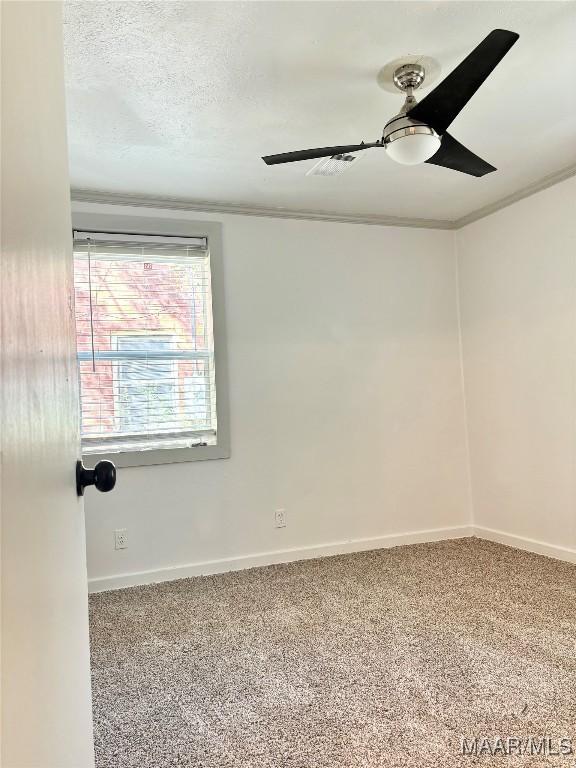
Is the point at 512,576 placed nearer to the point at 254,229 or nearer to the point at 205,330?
the point at 205,330

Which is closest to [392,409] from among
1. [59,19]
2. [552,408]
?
[552,408]

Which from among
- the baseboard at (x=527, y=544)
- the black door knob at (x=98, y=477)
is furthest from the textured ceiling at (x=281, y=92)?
the baseboard at (x=527, y=544)

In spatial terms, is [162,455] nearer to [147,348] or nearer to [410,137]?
[147,348]

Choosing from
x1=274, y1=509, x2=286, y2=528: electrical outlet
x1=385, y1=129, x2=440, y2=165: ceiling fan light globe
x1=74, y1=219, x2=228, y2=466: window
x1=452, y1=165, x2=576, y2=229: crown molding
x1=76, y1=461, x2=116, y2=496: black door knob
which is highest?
x1=452, y1=165, x2=576, y2=229: crown molding

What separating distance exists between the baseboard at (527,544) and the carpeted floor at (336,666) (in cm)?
15

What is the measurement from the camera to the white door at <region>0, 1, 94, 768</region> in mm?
449

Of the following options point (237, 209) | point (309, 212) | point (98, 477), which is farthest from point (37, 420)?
point (309, 212)

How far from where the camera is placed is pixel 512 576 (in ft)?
9.80

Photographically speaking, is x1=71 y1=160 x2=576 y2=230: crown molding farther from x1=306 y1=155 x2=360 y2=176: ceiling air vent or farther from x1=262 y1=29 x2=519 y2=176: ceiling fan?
x1=262 y1=29 x2=519 y2=176: ceiling fan

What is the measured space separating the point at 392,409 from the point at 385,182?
1.55 metres

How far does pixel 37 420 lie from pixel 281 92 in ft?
6.96

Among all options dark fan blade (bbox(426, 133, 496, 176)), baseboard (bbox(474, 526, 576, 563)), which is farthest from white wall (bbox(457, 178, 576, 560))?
dark fan blade (bbox(426, 133, 496, 176))

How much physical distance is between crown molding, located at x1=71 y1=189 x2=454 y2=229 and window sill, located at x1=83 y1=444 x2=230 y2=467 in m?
1.52

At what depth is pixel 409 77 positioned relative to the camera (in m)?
2.12
